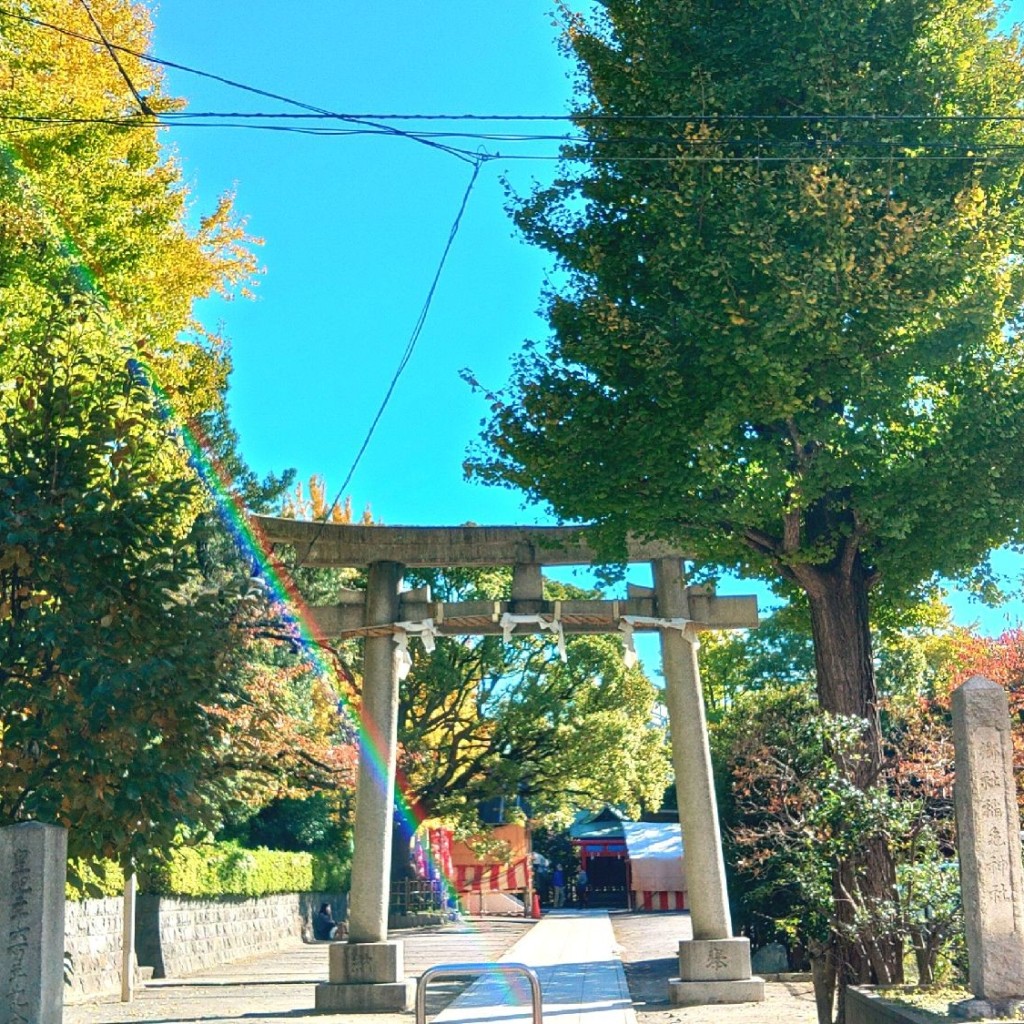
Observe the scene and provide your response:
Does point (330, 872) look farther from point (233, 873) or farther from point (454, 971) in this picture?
point (454, 971)

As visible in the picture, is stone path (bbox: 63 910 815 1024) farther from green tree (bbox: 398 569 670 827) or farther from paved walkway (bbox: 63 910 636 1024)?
green tree (bbox: 398 569 670 827)

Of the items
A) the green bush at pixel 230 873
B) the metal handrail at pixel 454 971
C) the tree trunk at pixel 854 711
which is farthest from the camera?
the green bush at pixel 230 873

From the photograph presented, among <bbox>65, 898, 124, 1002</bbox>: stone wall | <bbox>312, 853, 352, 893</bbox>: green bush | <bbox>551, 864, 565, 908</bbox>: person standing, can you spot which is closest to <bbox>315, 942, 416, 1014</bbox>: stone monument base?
<bbox>65, 898, 124, 1002</bbox>: stone wall

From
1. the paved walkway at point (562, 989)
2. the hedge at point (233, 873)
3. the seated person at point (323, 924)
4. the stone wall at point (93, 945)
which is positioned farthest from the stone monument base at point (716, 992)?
the seated person at point (323, 924)

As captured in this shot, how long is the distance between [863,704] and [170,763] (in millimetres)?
6225

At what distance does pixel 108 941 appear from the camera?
16.9 metres

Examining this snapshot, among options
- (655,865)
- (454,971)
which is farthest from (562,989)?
(655,865)

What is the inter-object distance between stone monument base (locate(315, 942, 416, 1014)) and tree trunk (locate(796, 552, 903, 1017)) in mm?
6080

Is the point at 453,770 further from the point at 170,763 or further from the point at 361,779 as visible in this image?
the point at 170,763

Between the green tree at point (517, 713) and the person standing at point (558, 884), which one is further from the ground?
the green tree at point (517, 713)

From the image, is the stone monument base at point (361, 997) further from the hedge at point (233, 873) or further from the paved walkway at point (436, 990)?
the hedge at point (233, 873)

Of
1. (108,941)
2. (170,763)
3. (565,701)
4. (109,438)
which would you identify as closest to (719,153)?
(109,438)

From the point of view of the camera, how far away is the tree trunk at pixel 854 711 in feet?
29.3

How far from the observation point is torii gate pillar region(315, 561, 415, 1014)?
44.3 ft
